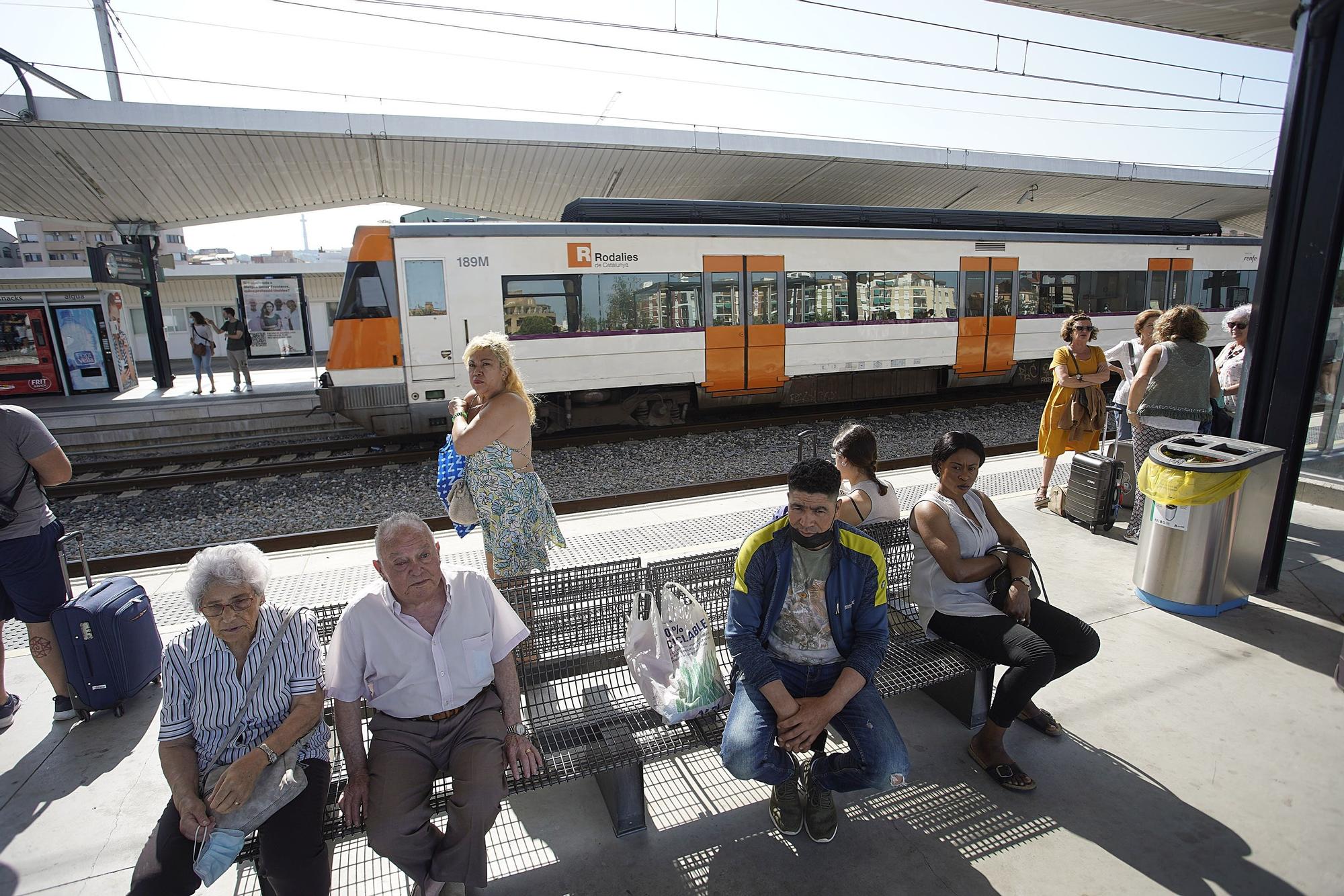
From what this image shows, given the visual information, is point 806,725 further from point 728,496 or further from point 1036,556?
point 728,496

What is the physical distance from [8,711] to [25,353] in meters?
15.8

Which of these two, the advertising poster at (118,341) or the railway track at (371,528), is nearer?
the railway track at (371,528)

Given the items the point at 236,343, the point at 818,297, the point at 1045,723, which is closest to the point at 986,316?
the point at 818,297

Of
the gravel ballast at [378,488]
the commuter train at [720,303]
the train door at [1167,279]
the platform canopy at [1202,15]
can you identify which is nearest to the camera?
the platform canopy at [1202,15]

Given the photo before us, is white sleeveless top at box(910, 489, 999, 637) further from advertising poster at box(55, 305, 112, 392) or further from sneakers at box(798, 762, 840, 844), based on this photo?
advertising poster at box(55, 305, 112, 392)

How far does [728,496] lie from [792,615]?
3.93 m

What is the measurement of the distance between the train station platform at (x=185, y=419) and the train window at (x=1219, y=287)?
17.1 meters

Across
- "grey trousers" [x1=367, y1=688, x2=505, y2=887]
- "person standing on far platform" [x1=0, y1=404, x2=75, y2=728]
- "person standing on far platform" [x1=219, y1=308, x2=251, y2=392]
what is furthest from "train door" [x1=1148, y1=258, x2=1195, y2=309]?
"person standing on far platform" [x1=219, y1=308, x2=251, y2=392]

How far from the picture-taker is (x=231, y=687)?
236 cm

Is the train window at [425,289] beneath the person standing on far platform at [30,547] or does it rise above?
above

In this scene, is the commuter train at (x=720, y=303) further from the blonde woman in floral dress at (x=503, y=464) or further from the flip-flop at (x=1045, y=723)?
the flip-flop at (x=1045, y=723)

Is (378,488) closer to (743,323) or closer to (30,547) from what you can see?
(30,547)

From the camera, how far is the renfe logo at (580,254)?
993cm

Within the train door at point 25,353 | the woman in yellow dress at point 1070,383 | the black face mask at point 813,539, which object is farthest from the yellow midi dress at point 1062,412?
the train door at point 25,353
